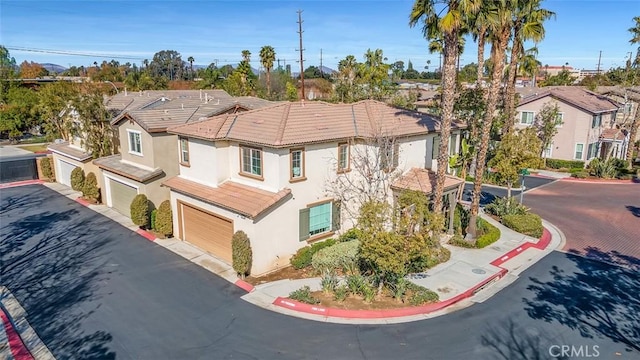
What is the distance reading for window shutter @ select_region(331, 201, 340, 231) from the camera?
818 inches

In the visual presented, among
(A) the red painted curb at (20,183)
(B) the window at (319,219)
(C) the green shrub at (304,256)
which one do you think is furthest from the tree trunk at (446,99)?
(A) the red painted curb at (20,183)

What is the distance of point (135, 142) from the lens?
2584 cm

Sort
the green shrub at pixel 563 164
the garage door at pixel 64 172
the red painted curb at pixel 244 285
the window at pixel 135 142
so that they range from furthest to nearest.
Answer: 1. the green shrub at pixel 563 164
2. the garage door at pixel 64 172
3. the window at pixel 135 142
4. the red painted curb at pixel 244 285

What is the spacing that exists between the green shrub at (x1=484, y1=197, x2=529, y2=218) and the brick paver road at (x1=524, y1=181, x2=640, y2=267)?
2.29 meters

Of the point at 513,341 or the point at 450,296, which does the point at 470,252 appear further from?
the point at 513,341

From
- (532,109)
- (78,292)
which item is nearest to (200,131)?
(78,292)

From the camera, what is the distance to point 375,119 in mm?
22797

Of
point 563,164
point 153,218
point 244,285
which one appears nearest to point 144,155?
point 153,218

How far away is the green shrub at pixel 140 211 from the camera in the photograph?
23.4 m

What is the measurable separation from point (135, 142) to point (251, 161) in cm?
1018

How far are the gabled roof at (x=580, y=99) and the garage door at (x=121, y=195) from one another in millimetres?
36266

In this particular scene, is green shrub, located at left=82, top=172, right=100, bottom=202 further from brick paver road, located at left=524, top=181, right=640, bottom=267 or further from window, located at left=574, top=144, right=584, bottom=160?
window, located at left=574, top=144, right=584, bottom=160

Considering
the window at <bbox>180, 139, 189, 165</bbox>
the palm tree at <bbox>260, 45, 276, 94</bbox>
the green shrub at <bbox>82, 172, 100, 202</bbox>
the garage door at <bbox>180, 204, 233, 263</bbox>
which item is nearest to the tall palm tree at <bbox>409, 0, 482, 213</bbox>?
the garage door at <bbox>180, 204, 233, 263</bbox>

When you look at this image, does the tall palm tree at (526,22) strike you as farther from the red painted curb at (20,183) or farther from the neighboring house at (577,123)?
the red painted curb at (20,183)
